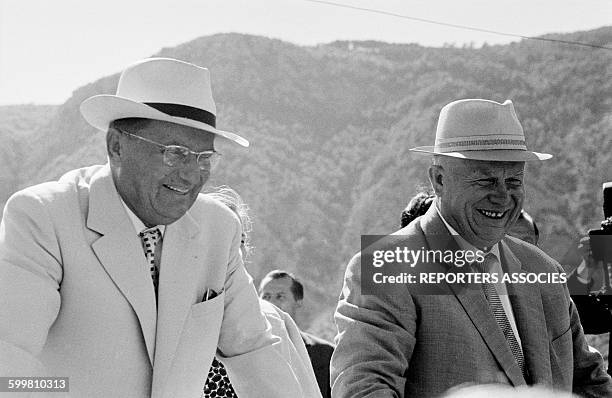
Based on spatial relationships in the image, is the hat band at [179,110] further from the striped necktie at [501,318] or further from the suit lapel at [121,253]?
the striped necktie at [501,318]

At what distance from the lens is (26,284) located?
1979 mm

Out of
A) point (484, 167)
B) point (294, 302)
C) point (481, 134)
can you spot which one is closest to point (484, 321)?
point (484, 167)

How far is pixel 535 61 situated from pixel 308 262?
4127mm

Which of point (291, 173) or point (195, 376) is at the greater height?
point (291, 173)

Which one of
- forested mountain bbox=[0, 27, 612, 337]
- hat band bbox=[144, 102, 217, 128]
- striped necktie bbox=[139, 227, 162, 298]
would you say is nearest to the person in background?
forested mountain bbox=[0, 27, 612, 337]

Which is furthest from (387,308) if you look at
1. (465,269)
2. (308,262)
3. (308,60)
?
(308,60)

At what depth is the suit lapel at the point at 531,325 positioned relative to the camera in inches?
104

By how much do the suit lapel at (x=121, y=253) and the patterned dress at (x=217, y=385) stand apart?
1.35 meters

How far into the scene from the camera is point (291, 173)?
26.7ft

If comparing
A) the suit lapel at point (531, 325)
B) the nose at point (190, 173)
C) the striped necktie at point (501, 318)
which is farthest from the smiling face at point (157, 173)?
the suit lapel at point (531, 325)

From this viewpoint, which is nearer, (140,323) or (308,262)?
(140,323)

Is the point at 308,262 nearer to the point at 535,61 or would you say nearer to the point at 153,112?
the point at 535,61

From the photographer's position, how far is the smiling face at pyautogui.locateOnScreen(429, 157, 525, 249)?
2750 millimetres

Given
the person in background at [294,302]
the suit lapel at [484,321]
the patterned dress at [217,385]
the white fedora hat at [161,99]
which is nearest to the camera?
the white fedora hat at [161,99]
